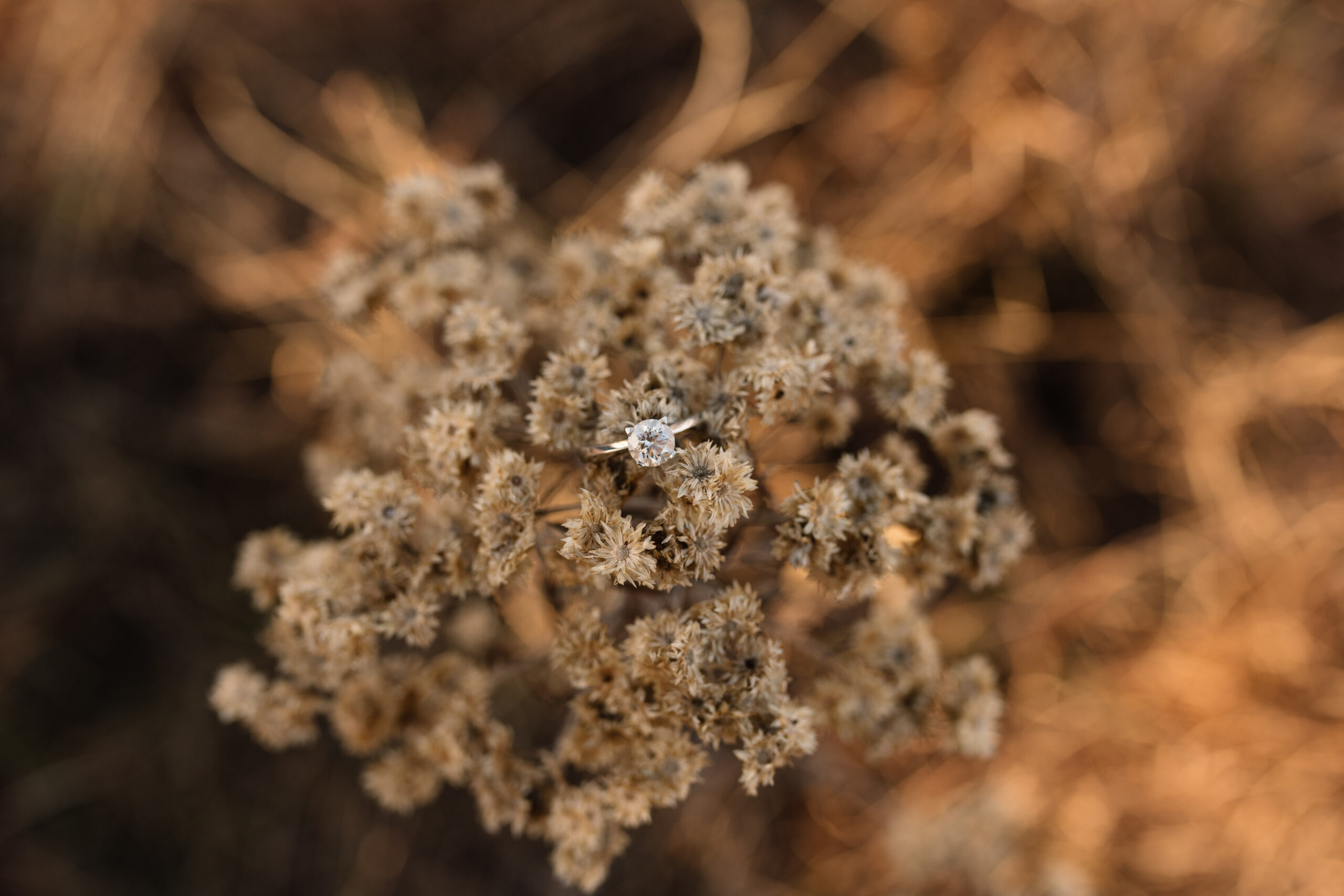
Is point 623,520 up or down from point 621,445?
down

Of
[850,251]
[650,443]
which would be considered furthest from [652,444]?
[850,251]

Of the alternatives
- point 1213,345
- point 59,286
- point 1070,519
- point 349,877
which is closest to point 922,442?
point 1070,519

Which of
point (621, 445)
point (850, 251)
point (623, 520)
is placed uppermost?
point (850, 251)

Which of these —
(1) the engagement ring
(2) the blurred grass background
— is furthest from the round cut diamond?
(2) the blurred grass background

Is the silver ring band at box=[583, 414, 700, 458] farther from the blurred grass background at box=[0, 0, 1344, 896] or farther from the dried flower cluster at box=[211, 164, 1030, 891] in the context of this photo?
the blurred grass background at box=[0, 0, 1344, 896]

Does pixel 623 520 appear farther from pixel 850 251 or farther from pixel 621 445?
pixel 850 251

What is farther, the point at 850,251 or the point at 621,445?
the point at 850,251

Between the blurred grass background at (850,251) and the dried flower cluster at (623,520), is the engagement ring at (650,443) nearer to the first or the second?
the dried flower cluster at (623,520)
